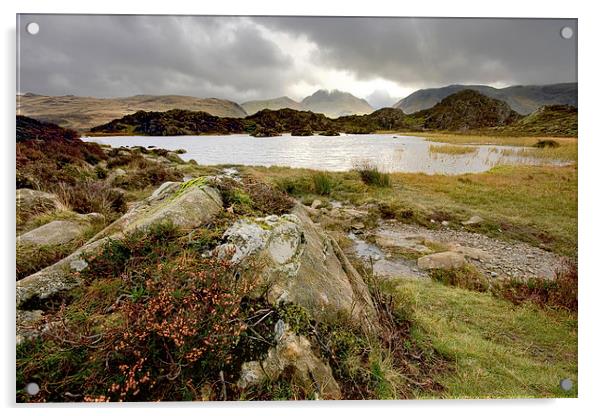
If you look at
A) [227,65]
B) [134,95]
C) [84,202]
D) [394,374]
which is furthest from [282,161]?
[394,374]

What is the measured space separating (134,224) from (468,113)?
3.47 meters

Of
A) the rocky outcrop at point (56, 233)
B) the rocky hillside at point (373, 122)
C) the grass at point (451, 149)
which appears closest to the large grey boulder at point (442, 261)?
the grass at point (451, 149)

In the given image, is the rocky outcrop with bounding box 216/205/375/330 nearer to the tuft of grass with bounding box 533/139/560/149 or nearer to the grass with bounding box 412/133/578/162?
the grass with bounding box 412/133/578/162

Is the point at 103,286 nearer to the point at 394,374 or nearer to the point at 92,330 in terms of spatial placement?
the point at 92,330

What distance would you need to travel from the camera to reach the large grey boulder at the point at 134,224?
254 cm

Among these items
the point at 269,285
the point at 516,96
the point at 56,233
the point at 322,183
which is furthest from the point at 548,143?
the point at 56,233

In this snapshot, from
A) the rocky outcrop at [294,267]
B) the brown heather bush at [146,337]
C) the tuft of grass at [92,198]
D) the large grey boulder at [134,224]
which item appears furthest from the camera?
the tuft of grass at [92,198]

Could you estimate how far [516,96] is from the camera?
12.3 feet

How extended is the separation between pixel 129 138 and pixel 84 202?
807 millimetres

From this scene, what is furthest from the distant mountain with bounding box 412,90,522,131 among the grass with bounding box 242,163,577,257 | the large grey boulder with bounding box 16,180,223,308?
the large grey boulder with bounding box 16,180,223,308

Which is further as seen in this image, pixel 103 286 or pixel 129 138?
pixel 129 138

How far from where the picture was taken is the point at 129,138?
3830 millimetres

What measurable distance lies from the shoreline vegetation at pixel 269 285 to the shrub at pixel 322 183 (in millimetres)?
32

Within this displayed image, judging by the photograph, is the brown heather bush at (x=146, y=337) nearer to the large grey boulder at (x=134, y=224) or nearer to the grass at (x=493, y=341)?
the large grey boulder at (x=134, y=224)
